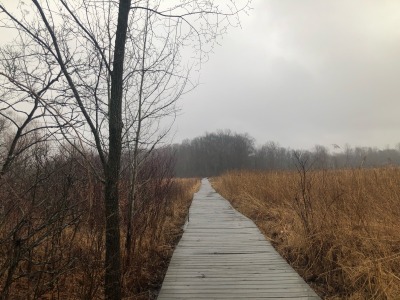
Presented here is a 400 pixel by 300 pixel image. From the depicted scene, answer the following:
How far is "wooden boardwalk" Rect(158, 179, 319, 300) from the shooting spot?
4127mm

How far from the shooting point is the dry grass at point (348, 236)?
3939 millimetres

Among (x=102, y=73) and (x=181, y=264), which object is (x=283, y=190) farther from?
(x=102, y=73)

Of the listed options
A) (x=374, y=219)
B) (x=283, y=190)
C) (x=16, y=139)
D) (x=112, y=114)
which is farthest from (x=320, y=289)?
(x=283, y=190)

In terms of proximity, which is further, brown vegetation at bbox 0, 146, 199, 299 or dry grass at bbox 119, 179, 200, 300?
dry grass at bbox 119, 179, 200, 300

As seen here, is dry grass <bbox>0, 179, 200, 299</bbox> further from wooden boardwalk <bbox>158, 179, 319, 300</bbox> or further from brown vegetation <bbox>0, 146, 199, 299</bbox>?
wooden boardwalk <bbox>158, 179, 319, 300</bbox>

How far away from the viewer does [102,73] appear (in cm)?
368

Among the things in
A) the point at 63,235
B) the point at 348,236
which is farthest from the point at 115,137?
the point at 348,236

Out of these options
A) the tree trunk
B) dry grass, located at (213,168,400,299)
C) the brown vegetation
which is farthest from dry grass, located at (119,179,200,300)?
dry grass, located at (213,168,400,299)

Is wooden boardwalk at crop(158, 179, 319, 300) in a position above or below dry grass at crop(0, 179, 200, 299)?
below

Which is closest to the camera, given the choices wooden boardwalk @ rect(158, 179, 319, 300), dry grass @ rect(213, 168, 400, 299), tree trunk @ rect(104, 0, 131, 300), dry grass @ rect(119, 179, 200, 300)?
tree trunk @ rect(104, 0, 131, 300)

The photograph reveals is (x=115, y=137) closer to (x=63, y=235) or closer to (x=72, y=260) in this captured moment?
(x=72, y=260)

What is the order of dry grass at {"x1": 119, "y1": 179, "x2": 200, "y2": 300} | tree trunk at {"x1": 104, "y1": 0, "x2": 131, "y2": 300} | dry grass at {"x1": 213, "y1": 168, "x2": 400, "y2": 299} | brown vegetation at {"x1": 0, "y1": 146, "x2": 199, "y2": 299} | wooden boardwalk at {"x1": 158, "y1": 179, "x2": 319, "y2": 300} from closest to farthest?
brown vegetation at {"x1": 0, "y1": 146, "x2": 199, "y2": 299} → tree trunk at {"x1": 104, "y1": 0, "x2": 131, "y2": 300} → dry grass at {"x1": 213, "y1": 168, "x2": 400, "y2": 299} → wooden boardwalk at {"x1": 158, "y1": 179, "x2": 319, "y2": 300} → dry grass at {"x1": 119, "y1": 179, "x2": 200, "y2": 300}

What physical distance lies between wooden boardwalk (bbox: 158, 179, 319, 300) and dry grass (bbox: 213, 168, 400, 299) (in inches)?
11.3

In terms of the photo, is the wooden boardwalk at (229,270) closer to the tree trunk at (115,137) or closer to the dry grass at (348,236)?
the dry grass at (348,236)
